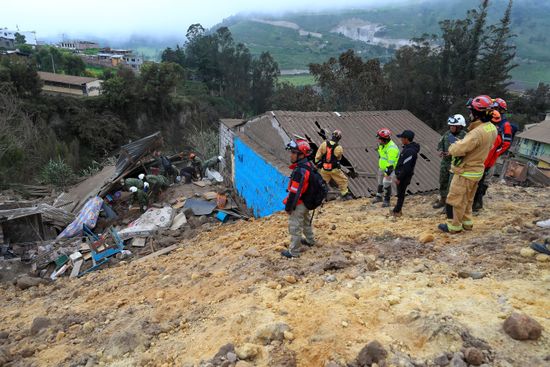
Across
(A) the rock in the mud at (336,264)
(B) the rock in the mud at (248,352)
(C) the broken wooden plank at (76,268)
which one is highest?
(B) the rock in the mud at (248,352)

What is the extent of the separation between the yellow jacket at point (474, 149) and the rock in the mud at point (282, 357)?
→ 3136 millimetres

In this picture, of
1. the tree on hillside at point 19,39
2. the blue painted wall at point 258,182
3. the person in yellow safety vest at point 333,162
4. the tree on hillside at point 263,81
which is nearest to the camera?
the person in yellow safety vest at point 333,162

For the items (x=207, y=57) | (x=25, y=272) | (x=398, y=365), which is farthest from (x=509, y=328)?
(x=207, y=57)

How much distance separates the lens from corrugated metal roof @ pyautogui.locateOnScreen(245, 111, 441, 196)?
8884 mm

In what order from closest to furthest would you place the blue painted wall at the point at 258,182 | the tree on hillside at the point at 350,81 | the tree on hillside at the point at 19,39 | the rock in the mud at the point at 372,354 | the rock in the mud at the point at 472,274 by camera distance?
1. the rock in the mud at the point at 372,354
2. the rock in the mud at the point at 472,274
3. the blue painted wall at the point at 258,182
4. the tree on hillside at the point at 350,81
5. the tree on hillside at the point at 19,39

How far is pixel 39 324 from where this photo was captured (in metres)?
4.44

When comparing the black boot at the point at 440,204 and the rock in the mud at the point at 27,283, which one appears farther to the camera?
the rock in the mud at the point at 27,283

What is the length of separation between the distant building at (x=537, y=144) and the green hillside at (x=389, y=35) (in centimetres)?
4954

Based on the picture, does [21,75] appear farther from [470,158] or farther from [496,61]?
[496,61]

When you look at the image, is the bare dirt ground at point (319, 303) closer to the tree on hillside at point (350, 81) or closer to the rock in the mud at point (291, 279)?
the rock in the mud at point (291, 279)

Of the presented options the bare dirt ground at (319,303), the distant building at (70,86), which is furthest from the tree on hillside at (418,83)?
the distant building at (70,86)

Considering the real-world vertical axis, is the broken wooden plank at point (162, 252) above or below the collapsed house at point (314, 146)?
below

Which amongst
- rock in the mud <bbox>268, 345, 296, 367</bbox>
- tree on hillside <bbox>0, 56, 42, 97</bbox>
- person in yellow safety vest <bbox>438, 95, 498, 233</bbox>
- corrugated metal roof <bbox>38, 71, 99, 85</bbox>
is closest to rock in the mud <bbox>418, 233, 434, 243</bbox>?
person in yellow safety vest <bbox>438, 95, 498, 233</bbox>

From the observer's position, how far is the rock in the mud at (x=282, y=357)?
9.32 ft
